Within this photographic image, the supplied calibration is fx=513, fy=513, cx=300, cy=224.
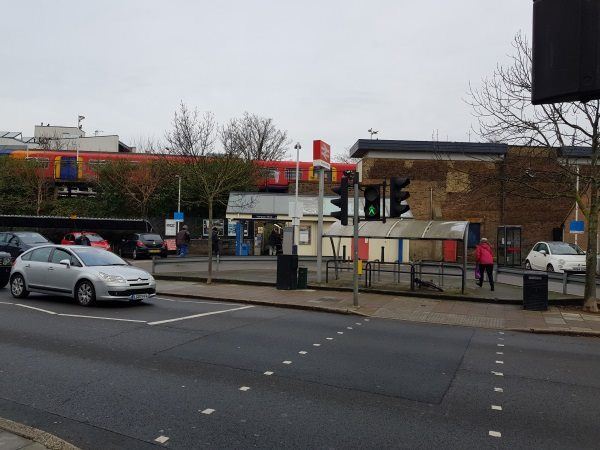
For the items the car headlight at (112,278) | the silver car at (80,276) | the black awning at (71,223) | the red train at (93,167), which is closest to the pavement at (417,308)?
the silver car at (80,276)

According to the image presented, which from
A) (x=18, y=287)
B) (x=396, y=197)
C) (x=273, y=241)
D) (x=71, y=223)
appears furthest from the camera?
(x=71, y=223)

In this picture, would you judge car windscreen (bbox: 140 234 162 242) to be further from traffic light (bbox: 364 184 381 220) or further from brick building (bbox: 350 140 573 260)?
traffic light (bbox: 364 184 381 220)

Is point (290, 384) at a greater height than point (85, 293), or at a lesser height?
lesser

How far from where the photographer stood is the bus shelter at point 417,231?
16125 mm

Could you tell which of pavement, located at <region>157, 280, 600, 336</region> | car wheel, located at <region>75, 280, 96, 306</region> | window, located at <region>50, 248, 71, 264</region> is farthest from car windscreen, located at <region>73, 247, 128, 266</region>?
pavement, located at <region>157, 280, 600, 336</region>

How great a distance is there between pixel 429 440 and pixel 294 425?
1.24 meters

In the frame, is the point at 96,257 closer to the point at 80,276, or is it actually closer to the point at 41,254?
the point at 80,276

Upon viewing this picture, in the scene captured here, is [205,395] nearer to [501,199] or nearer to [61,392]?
[61,392]

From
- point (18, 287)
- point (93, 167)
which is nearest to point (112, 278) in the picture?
point (18, 287)

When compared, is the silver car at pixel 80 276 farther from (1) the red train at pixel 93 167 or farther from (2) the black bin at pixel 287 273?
(1) the red train at pixel 93 167

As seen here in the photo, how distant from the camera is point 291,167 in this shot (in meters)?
41.5

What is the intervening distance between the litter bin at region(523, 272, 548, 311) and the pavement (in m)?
0.25

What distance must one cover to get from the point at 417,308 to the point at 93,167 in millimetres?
35526

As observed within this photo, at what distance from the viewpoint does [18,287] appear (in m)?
13.3
